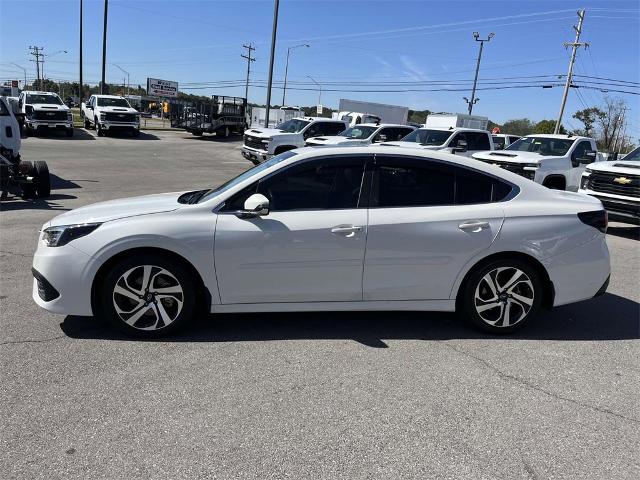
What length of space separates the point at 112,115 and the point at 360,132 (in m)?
17.1

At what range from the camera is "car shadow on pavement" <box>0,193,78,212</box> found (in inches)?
→ 372

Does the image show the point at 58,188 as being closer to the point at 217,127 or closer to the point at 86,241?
the point at 86,241

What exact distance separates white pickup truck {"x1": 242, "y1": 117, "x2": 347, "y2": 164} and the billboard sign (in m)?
31.5

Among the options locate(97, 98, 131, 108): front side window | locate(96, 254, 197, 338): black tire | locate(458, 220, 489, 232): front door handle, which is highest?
locate(97, 98, 131, 108): front side window

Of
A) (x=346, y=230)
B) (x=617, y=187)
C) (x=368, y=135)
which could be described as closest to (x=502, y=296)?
(x=346, y=230)

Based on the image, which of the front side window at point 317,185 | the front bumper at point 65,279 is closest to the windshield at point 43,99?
the front bumper at point 65,279

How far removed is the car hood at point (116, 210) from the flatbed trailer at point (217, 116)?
33413 millimetres

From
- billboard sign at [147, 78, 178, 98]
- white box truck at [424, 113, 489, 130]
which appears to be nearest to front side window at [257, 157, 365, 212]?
white box truck at [424, 113, 489, 130]

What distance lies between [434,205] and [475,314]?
1.00 m

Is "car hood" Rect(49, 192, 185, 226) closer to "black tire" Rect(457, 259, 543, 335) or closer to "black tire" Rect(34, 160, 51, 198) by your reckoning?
"black tire" Rect(457, 259, 543, 335)

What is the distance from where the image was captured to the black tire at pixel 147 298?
404 centimetres

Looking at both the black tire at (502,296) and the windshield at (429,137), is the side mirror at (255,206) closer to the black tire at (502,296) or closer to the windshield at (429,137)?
the black tire at (502,296)

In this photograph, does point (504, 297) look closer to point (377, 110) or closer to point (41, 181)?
point (41, 181)

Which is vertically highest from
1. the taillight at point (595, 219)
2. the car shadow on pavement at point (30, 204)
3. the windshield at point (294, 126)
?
the windshield at point (294, 126)
